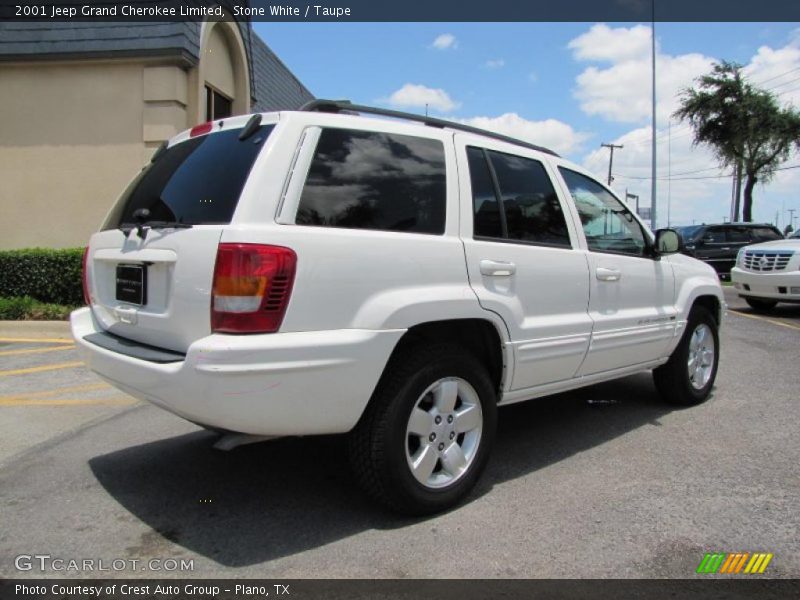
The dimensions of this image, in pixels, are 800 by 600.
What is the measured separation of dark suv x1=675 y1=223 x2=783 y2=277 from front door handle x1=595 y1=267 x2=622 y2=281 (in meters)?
15.0

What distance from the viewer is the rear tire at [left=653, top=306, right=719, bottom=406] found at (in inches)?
203

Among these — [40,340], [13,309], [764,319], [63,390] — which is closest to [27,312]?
[13,309]

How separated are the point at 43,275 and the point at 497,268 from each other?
8.43 meters

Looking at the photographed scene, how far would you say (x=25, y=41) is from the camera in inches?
420

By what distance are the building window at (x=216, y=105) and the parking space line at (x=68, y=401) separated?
25.1 ft

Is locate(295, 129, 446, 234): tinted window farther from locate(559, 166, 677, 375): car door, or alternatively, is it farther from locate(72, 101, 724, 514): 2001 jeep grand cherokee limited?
locate(559, 166, 677, 375): car door

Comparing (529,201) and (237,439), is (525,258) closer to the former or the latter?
(529,201)

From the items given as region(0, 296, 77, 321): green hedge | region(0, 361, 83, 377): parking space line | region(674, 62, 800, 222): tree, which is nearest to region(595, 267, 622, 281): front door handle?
region(0, 361, 83, 377): parking space line

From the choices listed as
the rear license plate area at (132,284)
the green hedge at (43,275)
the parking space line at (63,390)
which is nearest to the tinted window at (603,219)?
the rear license plate area at (132,284)

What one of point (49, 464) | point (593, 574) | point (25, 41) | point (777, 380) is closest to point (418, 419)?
point (593, 574)

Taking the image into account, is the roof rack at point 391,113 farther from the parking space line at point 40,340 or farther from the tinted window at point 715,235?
the tinted window at point 715,235

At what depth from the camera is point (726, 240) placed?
59.5 ft

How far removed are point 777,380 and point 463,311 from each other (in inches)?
181

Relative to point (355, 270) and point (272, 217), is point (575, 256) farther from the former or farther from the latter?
point (272, 217)
